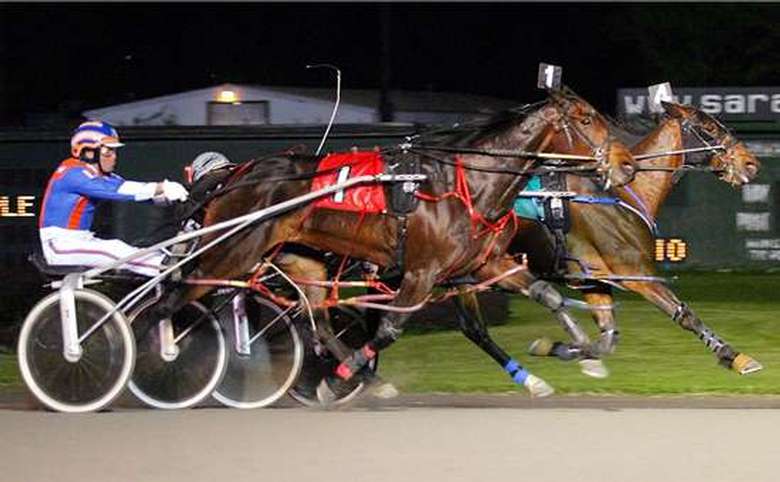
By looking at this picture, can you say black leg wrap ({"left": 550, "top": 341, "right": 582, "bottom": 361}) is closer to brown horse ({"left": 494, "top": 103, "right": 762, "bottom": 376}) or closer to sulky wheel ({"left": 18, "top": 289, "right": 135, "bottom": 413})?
brown horse ({"left": 494, "top": 103, "right": 762, "bottom": 376})

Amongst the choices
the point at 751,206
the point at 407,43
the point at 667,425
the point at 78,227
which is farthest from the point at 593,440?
the point at 407,43

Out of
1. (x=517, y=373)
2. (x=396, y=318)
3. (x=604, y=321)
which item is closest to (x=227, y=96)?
(x=604, y=321)

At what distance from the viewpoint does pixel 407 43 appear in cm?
4253

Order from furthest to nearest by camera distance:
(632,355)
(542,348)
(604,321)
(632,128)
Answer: (632,355), (632,128), (604,321), (542,348)

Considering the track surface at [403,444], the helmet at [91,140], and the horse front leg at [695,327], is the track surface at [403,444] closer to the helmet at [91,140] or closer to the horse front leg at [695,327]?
the horse front leg at [695,327]

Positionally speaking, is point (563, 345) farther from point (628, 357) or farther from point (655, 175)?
point (628, 357)

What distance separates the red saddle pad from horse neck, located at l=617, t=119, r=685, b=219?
2209mm

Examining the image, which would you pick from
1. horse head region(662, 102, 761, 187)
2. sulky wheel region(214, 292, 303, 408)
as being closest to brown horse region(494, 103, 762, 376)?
horse head region(662, 102, 761, 187)

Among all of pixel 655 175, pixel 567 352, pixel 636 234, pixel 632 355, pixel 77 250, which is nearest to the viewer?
pixel 77 250

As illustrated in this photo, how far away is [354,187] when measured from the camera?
32.3ft

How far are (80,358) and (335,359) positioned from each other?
1841 millimetres

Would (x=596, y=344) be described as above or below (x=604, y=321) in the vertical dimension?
below

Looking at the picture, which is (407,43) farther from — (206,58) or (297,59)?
(206,58)

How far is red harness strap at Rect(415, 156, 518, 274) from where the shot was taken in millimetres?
9734
